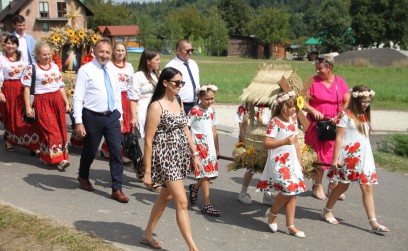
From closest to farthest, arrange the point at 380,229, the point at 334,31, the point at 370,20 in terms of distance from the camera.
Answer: the point at 380,229 < the point at 370,20 < the point at 334,31

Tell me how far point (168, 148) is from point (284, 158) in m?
1.38

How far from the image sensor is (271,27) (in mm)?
89875

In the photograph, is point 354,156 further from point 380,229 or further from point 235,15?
point 235,15

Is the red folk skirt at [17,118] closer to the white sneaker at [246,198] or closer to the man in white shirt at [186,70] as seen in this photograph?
the man in white shirt at [186,70]

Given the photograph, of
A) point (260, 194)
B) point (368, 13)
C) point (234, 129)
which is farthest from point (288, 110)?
point (368, 13)

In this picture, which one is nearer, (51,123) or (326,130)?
(326,130)

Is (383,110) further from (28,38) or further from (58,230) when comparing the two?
(58,230)

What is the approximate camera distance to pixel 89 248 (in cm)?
527

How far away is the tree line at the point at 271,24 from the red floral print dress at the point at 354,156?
2621 inches

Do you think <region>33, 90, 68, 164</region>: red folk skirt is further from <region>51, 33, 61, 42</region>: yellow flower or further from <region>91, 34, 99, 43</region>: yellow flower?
<region>91, 34, 99, 43</region>: yellow flower

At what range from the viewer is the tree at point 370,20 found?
69.3 metres

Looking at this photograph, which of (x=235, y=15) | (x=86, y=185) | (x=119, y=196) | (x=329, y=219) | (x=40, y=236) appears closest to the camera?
(x=40, y=236)

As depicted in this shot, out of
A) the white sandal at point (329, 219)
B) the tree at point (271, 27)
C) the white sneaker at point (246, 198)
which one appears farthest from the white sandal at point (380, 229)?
the tree at point (271, 27)

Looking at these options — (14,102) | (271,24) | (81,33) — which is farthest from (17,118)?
(271,24)
